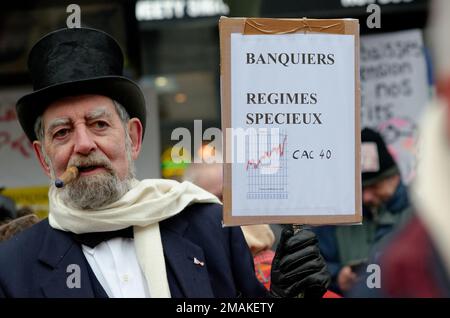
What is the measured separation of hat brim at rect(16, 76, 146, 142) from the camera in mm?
2895

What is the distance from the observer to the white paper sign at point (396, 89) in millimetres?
5383

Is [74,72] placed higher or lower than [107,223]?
higher

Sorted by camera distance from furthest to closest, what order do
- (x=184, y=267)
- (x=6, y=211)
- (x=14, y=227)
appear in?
(x=6, y=211) → (x=14, y=227) → (x=184, y=267)

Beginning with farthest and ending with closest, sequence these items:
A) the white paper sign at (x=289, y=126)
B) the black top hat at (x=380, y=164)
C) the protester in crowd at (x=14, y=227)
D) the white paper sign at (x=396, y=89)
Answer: the white paper sign at (x=396, y=89), the black top hat at (x=380, y=164), the protester in crowd at (x=14, y=227), the white paper sign at (x=289, y=126)

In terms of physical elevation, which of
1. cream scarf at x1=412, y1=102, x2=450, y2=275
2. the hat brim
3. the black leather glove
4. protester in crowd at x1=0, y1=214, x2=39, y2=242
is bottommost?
the black leather glove

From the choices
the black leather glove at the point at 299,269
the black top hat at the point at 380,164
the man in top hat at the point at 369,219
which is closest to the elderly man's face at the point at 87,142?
the black leather glove at the point at 299,269

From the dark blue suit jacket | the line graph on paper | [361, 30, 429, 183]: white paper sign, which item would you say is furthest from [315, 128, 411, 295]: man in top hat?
the line graph on paper

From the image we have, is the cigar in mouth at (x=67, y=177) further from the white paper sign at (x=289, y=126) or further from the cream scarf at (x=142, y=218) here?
the white paper sign at (x=289, y=126)

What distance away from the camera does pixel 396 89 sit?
5.44m

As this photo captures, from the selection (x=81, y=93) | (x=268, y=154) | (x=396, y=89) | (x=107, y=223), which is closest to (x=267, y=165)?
(x=268, y=154)

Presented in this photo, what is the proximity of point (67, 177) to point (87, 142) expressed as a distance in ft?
0.45

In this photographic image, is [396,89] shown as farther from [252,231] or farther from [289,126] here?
[289,126]

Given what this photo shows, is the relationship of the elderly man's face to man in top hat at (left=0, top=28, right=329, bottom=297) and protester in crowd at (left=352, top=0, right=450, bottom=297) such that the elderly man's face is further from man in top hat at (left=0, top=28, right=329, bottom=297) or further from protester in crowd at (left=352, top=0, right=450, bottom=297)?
protester in crowd at (left=352, top=0, right=450, bottom=297)

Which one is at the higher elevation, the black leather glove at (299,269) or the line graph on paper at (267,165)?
the line graph on paper at (267,165)
